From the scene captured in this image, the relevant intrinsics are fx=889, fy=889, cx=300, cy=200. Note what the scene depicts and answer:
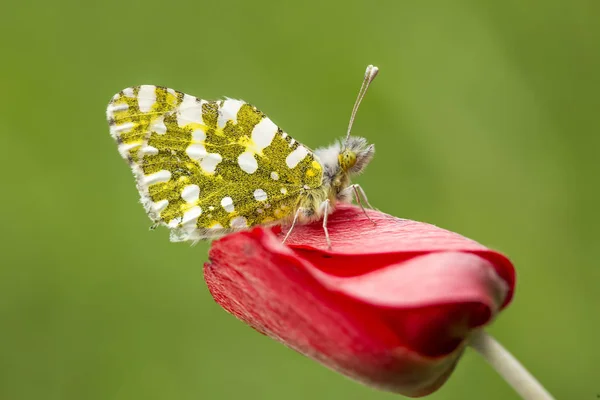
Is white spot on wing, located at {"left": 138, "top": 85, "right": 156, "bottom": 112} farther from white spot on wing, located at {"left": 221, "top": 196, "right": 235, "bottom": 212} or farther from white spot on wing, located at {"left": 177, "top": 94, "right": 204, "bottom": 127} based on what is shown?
white spot on wing, located at {"left": 221, "top": 196, "right": 235, "bottom": 212}

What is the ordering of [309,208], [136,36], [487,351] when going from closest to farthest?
[487,351] → [309,208] → [136,36]

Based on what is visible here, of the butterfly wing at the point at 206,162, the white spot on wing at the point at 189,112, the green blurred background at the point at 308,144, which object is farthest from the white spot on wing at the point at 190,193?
the green blurred background at the point at 308,144

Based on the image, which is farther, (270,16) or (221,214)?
(270,16)

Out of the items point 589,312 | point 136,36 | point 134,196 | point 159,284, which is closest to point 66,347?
point 159,284

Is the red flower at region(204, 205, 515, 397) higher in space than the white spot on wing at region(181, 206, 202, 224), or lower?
lower

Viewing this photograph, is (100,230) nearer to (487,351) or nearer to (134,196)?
(134,196)

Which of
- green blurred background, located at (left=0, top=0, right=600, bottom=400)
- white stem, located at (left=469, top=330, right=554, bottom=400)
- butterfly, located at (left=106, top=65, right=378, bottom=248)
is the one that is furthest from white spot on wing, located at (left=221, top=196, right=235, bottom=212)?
green blurred background, located at (left=0, top=0, right=600, bottom=400)

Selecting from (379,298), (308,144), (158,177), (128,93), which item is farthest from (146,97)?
(308,144)
